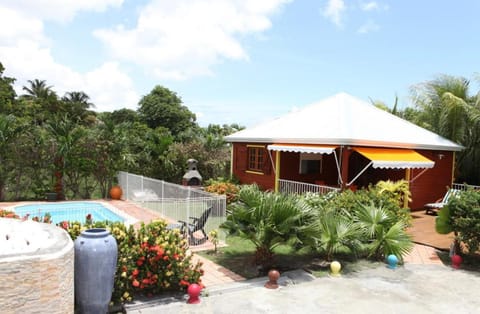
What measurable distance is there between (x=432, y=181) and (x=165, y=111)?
34.6 metres

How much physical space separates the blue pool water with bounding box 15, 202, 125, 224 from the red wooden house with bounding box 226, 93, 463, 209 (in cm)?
798

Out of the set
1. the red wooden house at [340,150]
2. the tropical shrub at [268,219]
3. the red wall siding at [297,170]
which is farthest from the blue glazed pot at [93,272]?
the red wall siding at [297,170]

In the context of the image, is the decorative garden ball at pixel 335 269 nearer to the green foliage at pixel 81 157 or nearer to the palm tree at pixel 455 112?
the green foliage at pixel 81 157

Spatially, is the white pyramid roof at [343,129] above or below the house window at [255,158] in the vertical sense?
above

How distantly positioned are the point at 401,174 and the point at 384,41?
24.8 ft

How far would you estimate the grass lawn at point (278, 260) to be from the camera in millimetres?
9859

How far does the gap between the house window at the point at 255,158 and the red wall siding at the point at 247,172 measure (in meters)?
0.29

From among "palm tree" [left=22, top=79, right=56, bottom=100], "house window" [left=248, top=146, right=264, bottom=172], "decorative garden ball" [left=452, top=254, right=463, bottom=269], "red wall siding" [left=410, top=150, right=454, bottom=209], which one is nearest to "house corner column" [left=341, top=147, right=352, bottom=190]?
"red wall siding" [left=410, top=150, right=454, bottom=209]

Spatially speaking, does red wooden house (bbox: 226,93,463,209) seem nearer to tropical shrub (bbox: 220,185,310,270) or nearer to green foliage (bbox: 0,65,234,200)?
green foliage (bbox: 0,65,234,200)

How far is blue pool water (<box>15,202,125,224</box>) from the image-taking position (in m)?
16.9

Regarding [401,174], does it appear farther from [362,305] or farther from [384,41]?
[362,305]

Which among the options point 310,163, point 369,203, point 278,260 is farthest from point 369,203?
point 310,163

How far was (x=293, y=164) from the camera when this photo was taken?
20.8 meters

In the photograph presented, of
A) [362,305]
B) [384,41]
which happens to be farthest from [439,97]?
[362,305]
